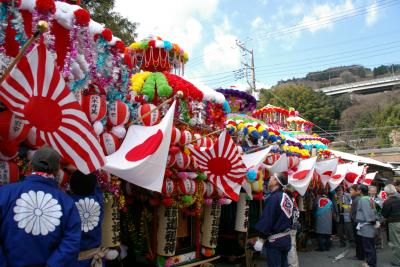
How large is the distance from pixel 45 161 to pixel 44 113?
847 mm

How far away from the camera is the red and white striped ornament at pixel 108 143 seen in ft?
18.3

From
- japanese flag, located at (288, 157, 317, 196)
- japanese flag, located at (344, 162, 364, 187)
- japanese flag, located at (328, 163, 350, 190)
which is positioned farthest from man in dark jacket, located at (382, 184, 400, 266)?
japanese flag, located at (344, 162, 364, 187)

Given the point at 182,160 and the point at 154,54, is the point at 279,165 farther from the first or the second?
the point at 154,54

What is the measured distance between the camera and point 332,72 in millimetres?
87938

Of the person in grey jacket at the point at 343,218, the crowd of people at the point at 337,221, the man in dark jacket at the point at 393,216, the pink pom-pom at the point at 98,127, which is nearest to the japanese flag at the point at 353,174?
the crowd of people at the point at 337,221

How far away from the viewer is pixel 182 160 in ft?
22.9

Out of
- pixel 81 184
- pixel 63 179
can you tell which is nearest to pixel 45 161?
pixel 81 184

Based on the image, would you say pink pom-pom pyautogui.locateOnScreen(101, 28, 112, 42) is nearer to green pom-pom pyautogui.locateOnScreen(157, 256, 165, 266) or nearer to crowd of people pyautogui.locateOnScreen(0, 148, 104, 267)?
crowd of people pyautogui.locateOnScreen(0, 148, 104, 267)

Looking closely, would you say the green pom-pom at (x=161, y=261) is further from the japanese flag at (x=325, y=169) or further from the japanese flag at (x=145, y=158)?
the japanese flag at (x=325, y=169)

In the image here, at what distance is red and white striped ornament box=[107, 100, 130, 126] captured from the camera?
5.75 metres

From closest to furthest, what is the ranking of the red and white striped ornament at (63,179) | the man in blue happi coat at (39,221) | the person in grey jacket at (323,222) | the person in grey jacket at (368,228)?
the man in blue happi coat at (39,221) → the red and white striped ornament at (63,179) → the person in grey jacket at (368,228) → the person in grey jacket at (323,222)

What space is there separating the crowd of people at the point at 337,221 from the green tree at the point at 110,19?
28.5 ft

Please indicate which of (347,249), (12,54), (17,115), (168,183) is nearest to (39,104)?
(17,115)

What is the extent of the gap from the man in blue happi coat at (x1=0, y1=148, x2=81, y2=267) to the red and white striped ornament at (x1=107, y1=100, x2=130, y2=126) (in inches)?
93.4
